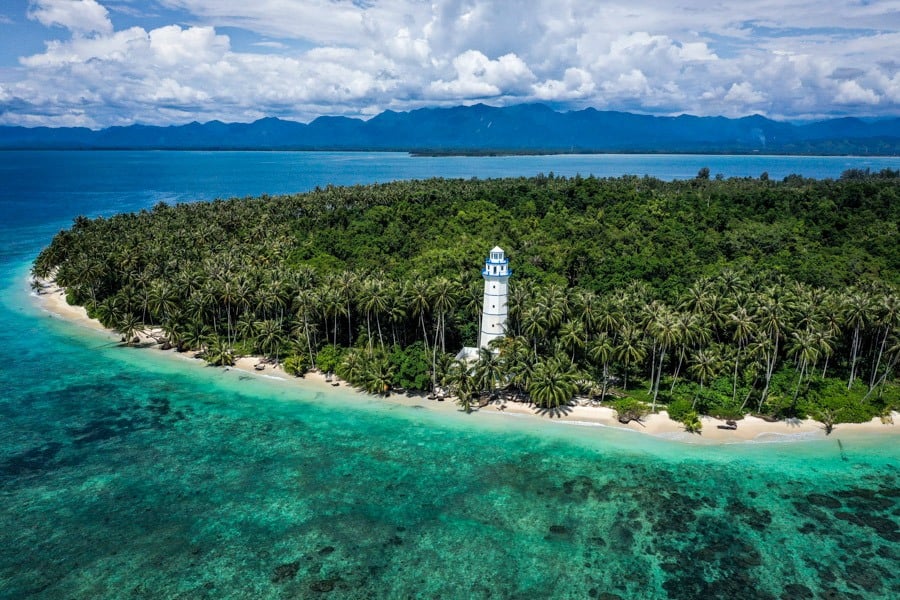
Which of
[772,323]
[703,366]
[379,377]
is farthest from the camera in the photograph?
[379,377]

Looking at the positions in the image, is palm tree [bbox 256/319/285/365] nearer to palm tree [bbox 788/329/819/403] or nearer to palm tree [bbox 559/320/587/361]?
palm tree [bbox 559/320/587/361]

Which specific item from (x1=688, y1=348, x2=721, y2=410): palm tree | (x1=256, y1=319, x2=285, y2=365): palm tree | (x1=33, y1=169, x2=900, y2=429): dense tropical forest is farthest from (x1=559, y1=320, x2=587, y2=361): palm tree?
(x1=256, y1=319, x2=285, y2=365): palm tree

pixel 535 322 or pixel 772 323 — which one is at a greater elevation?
pixel 772 323

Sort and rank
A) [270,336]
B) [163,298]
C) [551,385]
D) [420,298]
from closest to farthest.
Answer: [551,385]
[420,298]
[270,336]
[163,298]

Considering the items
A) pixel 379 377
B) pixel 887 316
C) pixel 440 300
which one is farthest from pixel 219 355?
pixel 887 316

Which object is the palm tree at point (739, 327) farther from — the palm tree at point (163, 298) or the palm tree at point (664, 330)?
the palm tree at point (163, 298)

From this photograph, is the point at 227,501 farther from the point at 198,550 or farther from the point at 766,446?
the point at 766,446

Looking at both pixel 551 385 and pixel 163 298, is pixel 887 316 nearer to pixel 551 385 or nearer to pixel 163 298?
pixel 551 385
